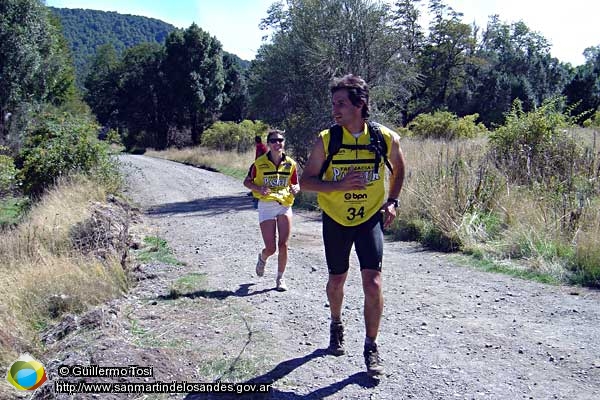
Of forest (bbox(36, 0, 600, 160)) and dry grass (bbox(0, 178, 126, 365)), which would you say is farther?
forest (bbox(36, 0, 600, 160))

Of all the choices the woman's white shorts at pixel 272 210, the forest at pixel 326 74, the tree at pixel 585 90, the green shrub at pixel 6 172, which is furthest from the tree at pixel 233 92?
the woman's white shorts at pixel 272 210

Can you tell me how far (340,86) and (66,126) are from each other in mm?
12106

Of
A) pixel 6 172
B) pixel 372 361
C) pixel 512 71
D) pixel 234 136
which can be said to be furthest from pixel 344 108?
pixel 512 71

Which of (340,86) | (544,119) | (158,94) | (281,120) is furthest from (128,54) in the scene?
(340,86)

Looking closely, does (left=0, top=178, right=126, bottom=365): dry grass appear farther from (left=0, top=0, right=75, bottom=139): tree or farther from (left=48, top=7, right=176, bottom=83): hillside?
(left=48, top=7, right=176, bottom=83): hillside

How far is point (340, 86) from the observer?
4.05m

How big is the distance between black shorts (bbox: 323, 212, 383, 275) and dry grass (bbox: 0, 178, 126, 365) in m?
2.65

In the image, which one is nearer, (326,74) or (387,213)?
(387,213)

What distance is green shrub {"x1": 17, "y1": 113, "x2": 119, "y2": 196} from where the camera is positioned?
13672mm

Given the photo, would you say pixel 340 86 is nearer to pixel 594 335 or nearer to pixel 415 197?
pixel 594 335

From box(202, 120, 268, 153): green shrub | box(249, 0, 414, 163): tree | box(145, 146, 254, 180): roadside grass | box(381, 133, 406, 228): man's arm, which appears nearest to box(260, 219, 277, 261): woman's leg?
box(381, 133, 406, 228): man's arm

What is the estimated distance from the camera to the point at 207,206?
51.4ft

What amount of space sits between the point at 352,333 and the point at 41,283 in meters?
3.52

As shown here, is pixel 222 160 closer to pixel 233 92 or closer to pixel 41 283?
pixel 41 283
